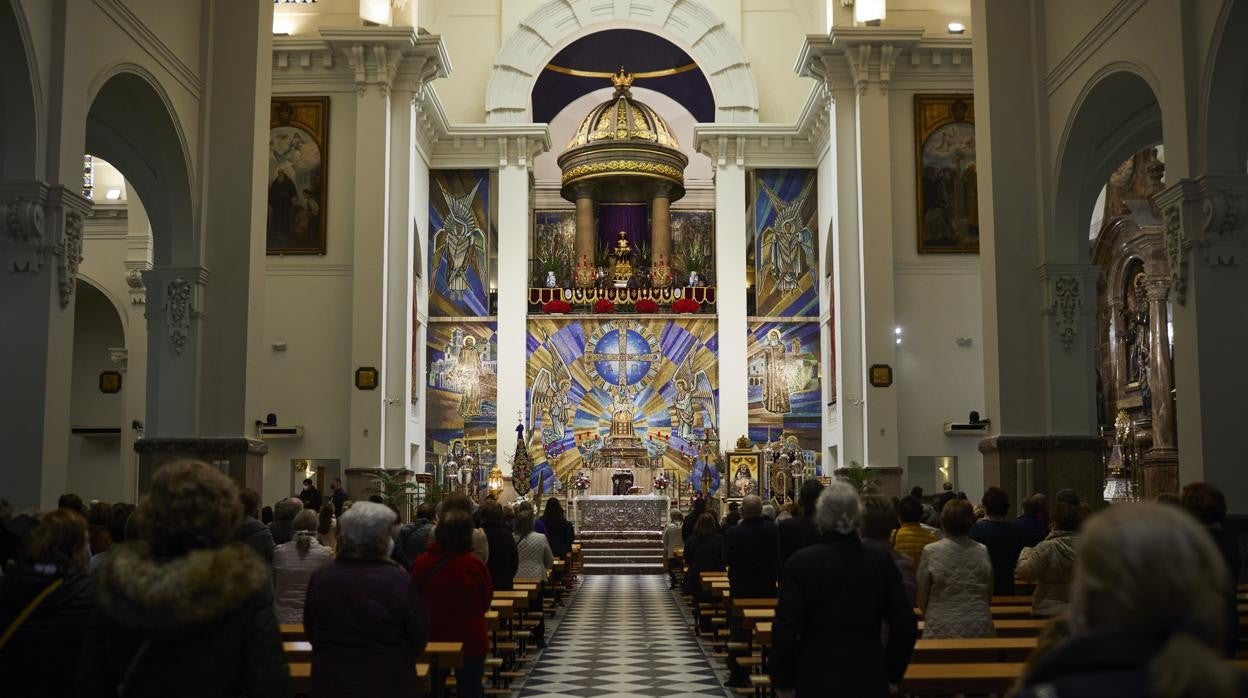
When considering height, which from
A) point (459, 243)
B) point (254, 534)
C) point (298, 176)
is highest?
point (298, 176)

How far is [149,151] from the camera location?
14891 mm

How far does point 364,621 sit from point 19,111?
317 inches

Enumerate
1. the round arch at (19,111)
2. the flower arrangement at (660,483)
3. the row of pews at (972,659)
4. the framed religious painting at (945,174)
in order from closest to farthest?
the row of pews at (972,659) < the round arch at (19,111) < the framed religious painting at (945,174) < the flower arrangement at (660,483)

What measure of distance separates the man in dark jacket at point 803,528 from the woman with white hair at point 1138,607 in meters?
5.67

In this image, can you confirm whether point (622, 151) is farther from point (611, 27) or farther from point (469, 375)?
point (469, 375)

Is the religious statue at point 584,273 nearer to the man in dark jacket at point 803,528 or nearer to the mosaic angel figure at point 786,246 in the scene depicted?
the mosaic angel figure at point 786,246

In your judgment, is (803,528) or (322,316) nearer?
(803,528)

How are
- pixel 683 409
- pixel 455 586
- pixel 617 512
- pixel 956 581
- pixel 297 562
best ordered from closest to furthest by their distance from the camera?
pixel 956 581, pixel 455 586, pixel 297 562, pixel 617 512, pixel 683 409

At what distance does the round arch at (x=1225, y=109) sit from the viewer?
430 inches

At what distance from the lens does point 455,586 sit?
22.3 feet

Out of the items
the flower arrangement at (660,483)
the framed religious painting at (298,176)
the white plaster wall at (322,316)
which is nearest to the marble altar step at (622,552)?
the flower arrangement at (660,483)

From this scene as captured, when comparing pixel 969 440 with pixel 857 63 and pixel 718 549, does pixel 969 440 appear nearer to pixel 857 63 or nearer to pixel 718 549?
pixel 857 63

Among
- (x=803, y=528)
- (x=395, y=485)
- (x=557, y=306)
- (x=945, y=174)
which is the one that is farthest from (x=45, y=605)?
(x=557, y=306)

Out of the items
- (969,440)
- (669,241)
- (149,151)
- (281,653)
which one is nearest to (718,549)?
(149,151)
